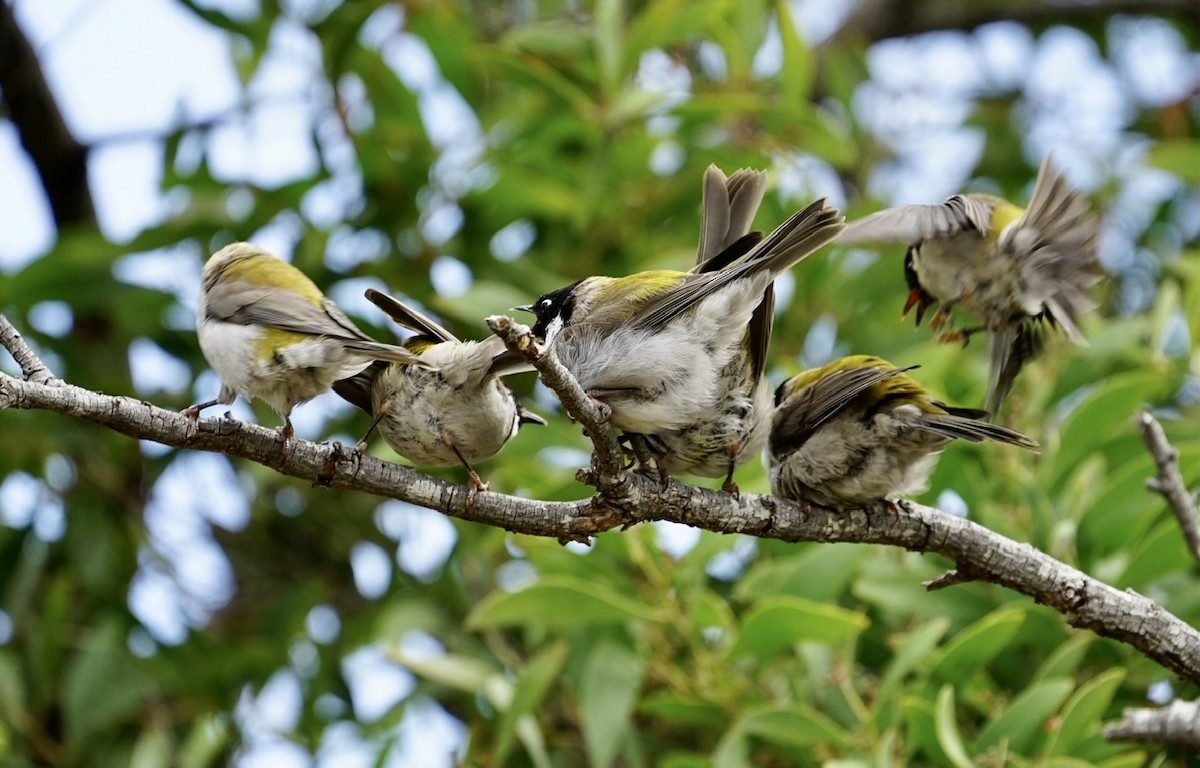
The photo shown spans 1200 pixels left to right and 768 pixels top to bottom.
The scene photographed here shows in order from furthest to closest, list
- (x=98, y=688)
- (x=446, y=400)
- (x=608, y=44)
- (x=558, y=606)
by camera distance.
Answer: (x=608, y=44) → (x=98, y=688) → (x=558, y=606) → (x=446, y=400)

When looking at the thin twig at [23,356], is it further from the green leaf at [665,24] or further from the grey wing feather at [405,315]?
the green leaf at [665,24]

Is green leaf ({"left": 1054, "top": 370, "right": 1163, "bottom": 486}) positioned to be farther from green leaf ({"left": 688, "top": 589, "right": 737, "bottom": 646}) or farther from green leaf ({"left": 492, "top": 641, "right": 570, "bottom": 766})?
green leaf ({"left": 492, "top": 641, "right": 570, "bottom": 766})

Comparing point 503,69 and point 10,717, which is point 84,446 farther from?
point 503,69

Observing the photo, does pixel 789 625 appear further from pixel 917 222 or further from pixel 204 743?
pixel 204 743

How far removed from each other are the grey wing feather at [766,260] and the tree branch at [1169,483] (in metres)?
0.93

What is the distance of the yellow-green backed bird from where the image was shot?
9.64 feet

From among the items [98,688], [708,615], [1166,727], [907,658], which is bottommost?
[98,688]

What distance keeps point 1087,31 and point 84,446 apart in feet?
20.3

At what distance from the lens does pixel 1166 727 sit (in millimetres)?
2887

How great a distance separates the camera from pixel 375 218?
5.46 m

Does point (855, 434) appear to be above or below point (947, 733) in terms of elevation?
above

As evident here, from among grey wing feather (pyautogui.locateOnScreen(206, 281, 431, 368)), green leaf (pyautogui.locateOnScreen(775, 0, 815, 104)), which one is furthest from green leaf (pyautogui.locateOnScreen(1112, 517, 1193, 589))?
green leaf (pyautogui.locateOnScreen(775, 0, 815, 104))

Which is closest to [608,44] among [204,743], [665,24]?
[665,24]

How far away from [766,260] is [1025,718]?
140 centimetres
